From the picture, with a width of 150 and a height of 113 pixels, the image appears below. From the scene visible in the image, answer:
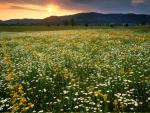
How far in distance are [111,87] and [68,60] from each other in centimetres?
770

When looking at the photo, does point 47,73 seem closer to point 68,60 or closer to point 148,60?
point 68,60

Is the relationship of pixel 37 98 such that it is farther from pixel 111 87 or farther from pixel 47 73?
pixel 47 73

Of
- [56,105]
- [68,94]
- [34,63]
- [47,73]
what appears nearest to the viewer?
[56,105]

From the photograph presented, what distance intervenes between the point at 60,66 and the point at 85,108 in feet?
24.0

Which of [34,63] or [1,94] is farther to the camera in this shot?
[34,63]

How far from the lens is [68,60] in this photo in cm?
1888

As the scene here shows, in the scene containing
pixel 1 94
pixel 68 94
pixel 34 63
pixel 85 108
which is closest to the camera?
pixel 85 108

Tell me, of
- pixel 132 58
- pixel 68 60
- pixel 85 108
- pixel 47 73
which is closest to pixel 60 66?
pixel 47 73

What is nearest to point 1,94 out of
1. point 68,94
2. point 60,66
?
point 68,94

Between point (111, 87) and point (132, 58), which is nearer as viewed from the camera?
point (111, 87)

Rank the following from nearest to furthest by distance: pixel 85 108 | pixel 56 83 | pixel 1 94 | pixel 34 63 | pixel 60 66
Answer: pixel 85 108 → pixel 1 94 → pixel 56 83 → pixel 60 66 → pixel 34 63

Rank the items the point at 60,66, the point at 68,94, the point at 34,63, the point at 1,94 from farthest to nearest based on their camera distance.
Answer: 1. the point at 34,63
2. the point at 60,66
3. the point at 1,94
4. the point at 68,94

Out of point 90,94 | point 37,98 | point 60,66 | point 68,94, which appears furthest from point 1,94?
point 60,66

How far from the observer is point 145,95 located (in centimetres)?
1072
